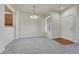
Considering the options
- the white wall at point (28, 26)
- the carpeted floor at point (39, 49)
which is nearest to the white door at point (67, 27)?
the carpeted floor at point (39, 49)

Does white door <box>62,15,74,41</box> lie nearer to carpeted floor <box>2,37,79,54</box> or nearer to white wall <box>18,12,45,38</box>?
carpeted floor <box>2,37,79,54</box>

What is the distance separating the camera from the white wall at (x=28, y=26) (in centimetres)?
859

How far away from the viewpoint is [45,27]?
959cm

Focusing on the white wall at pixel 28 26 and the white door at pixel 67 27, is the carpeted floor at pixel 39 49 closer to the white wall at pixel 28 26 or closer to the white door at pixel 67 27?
the white door at pixel 67 27

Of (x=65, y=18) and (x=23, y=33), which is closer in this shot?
(x=65, y=18)

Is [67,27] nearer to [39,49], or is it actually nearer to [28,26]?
[28,26]

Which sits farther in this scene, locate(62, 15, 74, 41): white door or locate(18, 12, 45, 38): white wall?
locate(18, 12, 45, 38): white wall

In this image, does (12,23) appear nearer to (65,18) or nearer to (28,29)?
(28,29)

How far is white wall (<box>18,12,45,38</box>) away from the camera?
8.59 metres

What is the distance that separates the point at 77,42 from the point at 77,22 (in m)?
0.98

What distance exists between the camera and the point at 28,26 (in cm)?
922

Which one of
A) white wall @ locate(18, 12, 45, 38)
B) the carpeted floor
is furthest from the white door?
white wall @ locate(18, 12, 45, 38)
